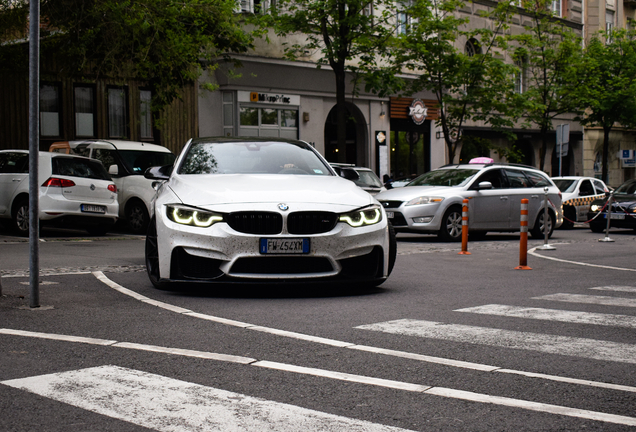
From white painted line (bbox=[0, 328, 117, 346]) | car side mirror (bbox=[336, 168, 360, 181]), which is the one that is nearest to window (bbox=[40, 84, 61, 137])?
car side mirror (bbox=[336, 168, 360, 181])

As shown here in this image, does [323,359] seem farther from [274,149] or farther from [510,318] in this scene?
[274,149]

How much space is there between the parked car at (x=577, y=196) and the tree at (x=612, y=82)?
1046 centimetres

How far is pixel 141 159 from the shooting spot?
1930 cm

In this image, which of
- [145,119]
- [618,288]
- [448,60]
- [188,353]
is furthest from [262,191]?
[448,60]

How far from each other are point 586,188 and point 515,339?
21.9m

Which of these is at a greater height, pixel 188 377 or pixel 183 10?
pixel 183 10

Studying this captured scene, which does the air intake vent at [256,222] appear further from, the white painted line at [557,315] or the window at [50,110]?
the window at [50,110]

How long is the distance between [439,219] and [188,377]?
12749mm

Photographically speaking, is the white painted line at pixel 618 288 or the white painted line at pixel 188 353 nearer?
the white painted line at pixel 188 353

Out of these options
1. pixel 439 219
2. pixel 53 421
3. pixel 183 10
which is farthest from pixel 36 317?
pixel 183 10

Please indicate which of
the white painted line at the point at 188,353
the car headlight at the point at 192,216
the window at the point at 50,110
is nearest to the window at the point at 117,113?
the window at the point at 50,110

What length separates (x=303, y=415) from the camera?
3807mm

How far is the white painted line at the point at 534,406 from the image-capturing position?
3.76 meters

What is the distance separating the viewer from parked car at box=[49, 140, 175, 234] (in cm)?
1822
